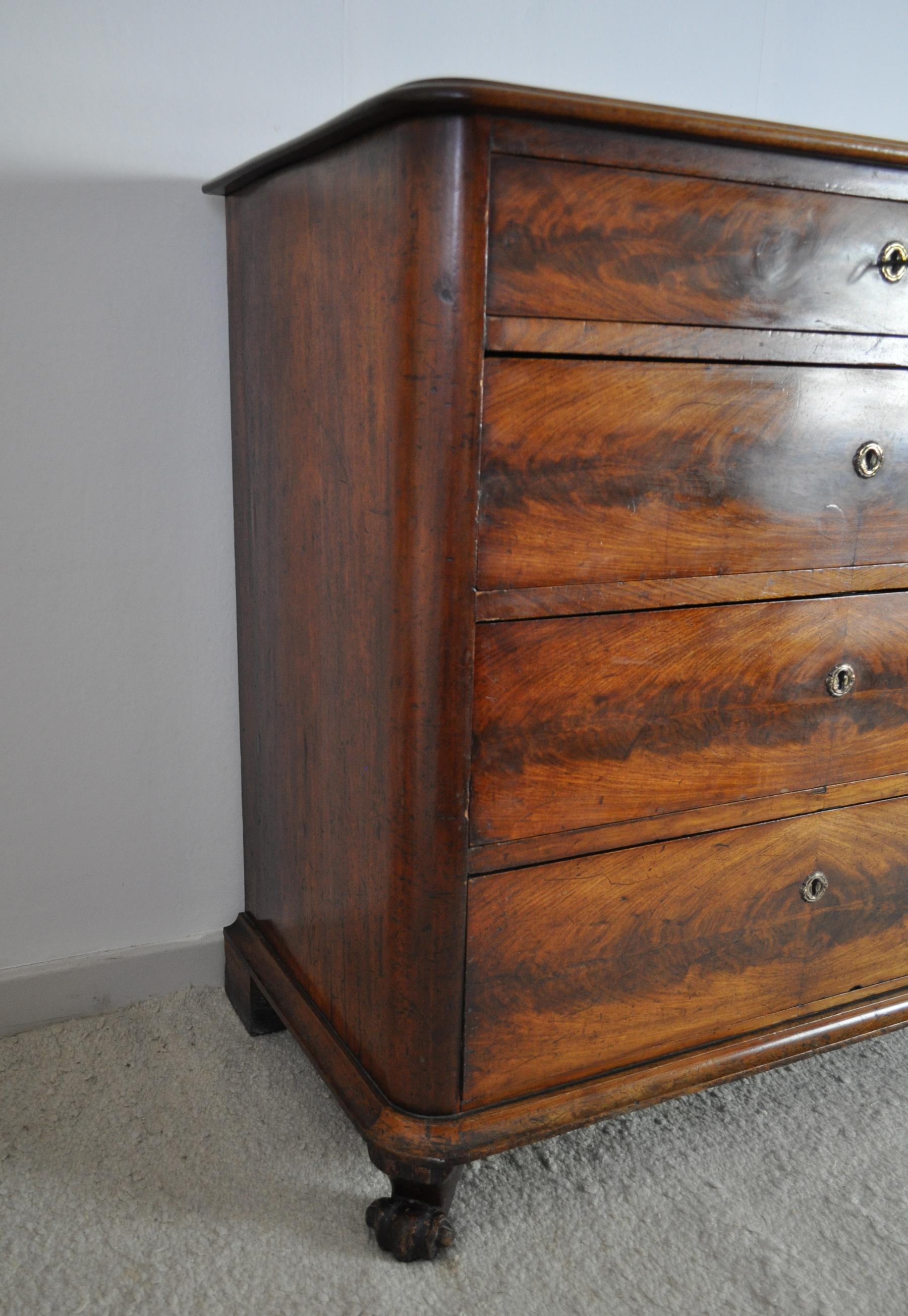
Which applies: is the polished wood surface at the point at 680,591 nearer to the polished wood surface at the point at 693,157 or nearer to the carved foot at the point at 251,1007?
the polished wood surface at the point at 693,157

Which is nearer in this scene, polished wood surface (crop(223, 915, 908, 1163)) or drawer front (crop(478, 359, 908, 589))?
drawer front (crop(478, 359, 908, 589))

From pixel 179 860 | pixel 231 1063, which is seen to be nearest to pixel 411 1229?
pixel 231 1063

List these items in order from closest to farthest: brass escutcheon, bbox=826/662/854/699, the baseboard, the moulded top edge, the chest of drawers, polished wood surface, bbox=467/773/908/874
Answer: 1. the moulded top edge
2. the chest of drawers
3. polished wood surface, bbox=467/773/908/874
4. brass escutcheon, bbox=826/662/854/699
5. the baseboard

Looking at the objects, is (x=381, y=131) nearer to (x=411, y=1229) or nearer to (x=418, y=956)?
(x=418, y=956)

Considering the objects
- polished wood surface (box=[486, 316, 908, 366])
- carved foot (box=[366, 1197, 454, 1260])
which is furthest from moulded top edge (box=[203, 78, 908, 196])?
carved foot (box=[366, 1197, 454, 1260])

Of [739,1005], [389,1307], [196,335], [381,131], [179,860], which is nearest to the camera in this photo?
[381,131]

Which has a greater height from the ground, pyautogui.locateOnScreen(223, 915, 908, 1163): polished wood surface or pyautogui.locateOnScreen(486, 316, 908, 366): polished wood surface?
pyautogui.locateOnScreen(486, 316, 908, 366): polished wood surface

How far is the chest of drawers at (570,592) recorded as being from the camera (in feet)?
3.37

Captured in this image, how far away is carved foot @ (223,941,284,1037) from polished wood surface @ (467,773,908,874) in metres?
0.61

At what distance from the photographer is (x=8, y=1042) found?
61.7 inches

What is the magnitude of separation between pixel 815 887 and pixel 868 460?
546mm

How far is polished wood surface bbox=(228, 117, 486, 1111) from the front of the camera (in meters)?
1.00

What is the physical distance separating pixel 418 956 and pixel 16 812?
732mm

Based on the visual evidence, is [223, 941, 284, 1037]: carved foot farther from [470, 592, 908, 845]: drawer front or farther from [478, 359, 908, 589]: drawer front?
[478, 359, 908, 589]: drawer front
